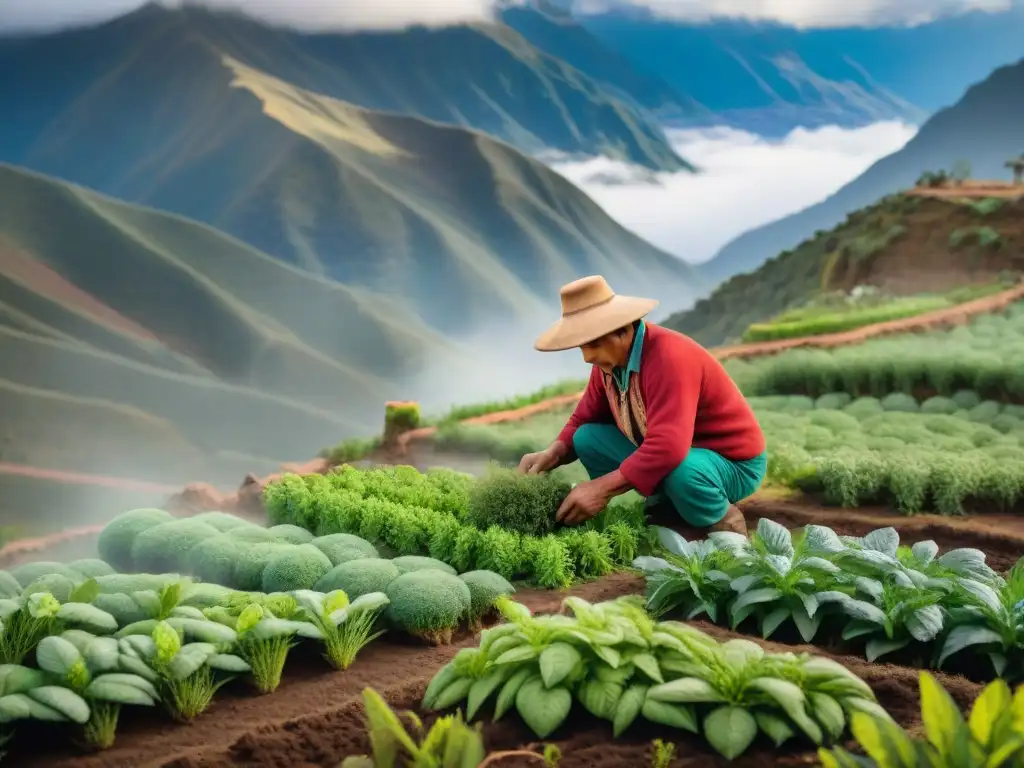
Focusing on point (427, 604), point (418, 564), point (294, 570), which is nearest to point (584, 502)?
point (418, 564)

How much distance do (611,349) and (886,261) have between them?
14.9m

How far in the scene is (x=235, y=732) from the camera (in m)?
2.95

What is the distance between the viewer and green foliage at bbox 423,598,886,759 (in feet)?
8.34

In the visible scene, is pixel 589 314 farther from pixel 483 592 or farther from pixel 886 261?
pixel 886 261

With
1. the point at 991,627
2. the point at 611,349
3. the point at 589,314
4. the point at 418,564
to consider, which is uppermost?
the point at 589,314

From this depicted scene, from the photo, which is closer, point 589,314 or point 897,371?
point 589,314

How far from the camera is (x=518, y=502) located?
4559 mm

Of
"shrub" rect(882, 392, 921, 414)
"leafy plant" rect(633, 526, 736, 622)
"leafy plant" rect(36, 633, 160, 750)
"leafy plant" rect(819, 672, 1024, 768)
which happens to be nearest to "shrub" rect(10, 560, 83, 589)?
"leafy plant" rect(36, 633, 160, 750)

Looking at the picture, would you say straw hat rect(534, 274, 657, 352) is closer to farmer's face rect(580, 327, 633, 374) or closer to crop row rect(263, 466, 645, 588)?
farmer's face rect(580, 327, 633, 374)

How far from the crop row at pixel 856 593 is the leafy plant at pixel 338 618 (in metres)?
1.00

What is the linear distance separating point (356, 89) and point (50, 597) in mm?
8886

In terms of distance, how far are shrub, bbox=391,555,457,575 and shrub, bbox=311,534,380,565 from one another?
0.19 m

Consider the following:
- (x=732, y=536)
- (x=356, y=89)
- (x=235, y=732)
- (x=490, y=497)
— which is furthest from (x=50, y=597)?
(x=356, y=89)

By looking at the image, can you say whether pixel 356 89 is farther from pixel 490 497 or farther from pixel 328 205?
pixel 490 497
